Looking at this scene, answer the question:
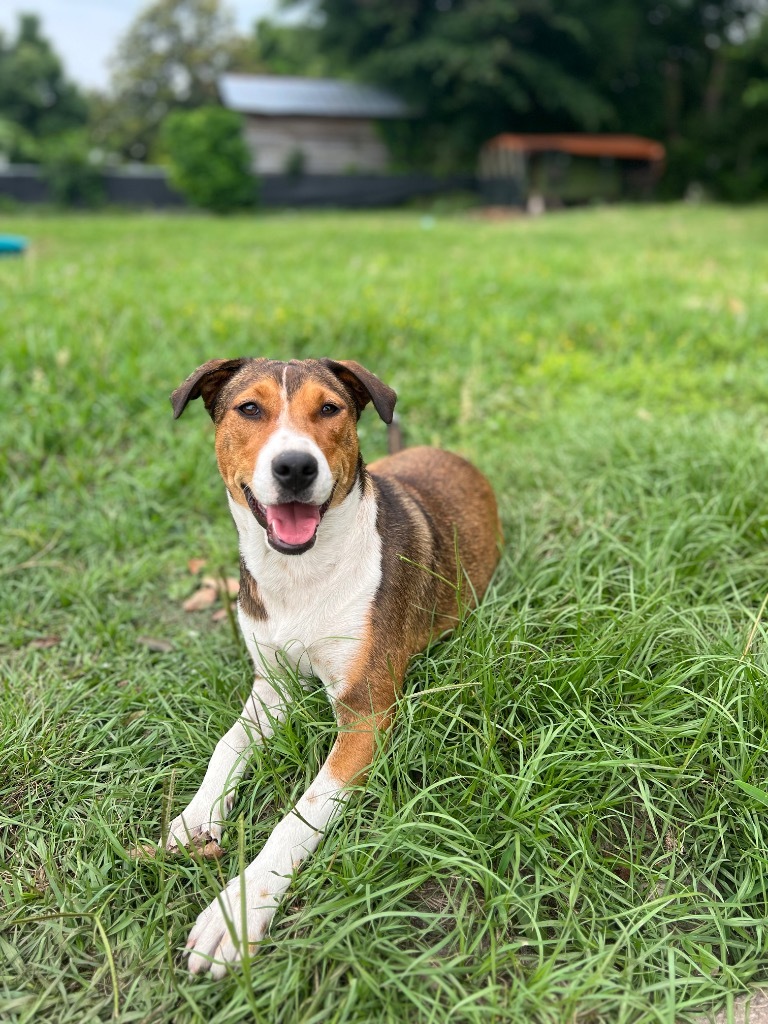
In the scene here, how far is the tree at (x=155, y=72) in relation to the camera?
135 ft

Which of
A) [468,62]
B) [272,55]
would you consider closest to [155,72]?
[272,55]

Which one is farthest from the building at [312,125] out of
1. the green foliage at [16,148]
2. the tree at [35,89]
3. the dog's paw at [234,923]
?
the dog's paw at [234,923]

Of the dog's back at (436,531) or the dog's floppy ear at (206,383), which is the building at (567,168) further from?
the dog's floppy ear at (206,383)

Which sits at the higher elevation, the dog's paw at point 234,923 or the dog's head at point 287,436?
the dog's head at point 287,436

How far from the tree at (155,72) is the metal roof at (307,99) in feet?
38.0

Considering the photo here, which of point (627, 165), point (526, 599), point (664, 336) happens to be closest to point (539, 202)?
point (627, 165)

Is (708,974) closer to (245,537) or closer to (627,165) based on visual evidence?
(245,537)

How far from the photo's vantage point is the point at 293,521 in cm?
235

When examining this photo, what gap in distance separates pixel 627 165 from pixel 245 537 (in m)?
31.0

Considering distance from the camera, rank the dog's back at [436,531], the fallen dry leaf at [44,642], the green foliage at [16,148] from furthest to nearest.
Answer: the green foliage at [16,148] < the fallen dry leaf at [44,642] < the dog's back at [436,531]

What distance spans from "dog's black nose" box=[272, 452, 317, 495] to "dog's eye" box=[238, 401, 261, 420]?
0.87ft

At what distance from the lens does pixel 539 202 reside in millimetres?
24266

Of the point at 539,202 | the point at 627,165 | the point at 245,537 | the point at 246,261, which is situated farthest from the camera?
the point at 627,165

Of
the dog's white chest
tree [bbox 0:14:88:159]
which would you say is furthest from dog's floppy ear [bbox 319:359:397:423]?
tree [bbox 0:14:88:159]
